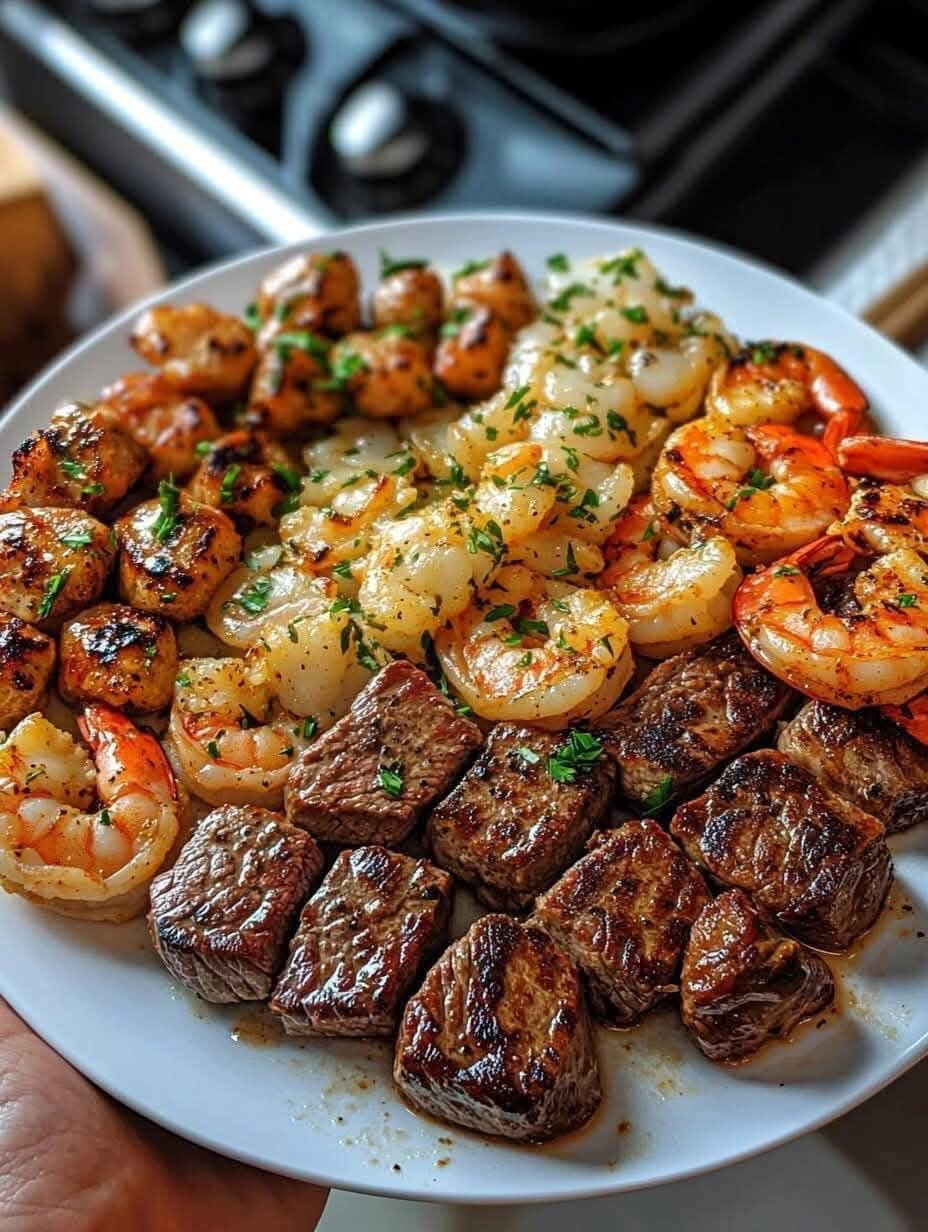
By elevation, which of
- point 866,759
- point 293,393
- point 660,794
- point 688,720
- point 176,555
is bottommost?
point 176,555

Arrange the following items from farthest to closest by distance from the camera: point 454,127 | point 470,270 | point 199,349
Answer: point 454,127
point 470,270
point 199,349

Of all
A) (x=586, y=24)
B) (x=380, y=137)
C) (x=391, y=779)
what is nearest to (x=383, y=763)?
(x=391, y=779)

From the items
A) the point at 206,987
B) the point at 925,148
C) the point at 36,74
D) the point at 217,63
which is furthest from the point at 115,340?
the point at 925,148

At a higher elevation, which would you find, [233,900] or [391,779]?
[391,779]

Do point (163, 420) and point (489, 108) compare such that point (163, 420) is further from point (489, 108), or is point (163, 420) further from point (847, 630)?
point (489, 108)

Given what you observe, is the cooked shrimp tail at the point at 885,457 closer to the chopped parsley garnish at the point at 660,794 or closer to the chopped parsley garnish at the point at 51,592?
the chopped parsley garnish at the point at 660,794

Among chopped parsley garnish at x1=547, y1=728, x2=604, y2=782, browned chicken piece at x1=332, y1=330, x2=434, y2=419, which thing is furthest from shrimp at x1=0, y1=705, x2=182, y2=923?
browned chicken piece at x1=332, y1=330, x2=434, y2=419

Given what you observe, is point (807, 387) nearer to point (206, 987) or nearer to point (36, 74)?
point (206, 987)
